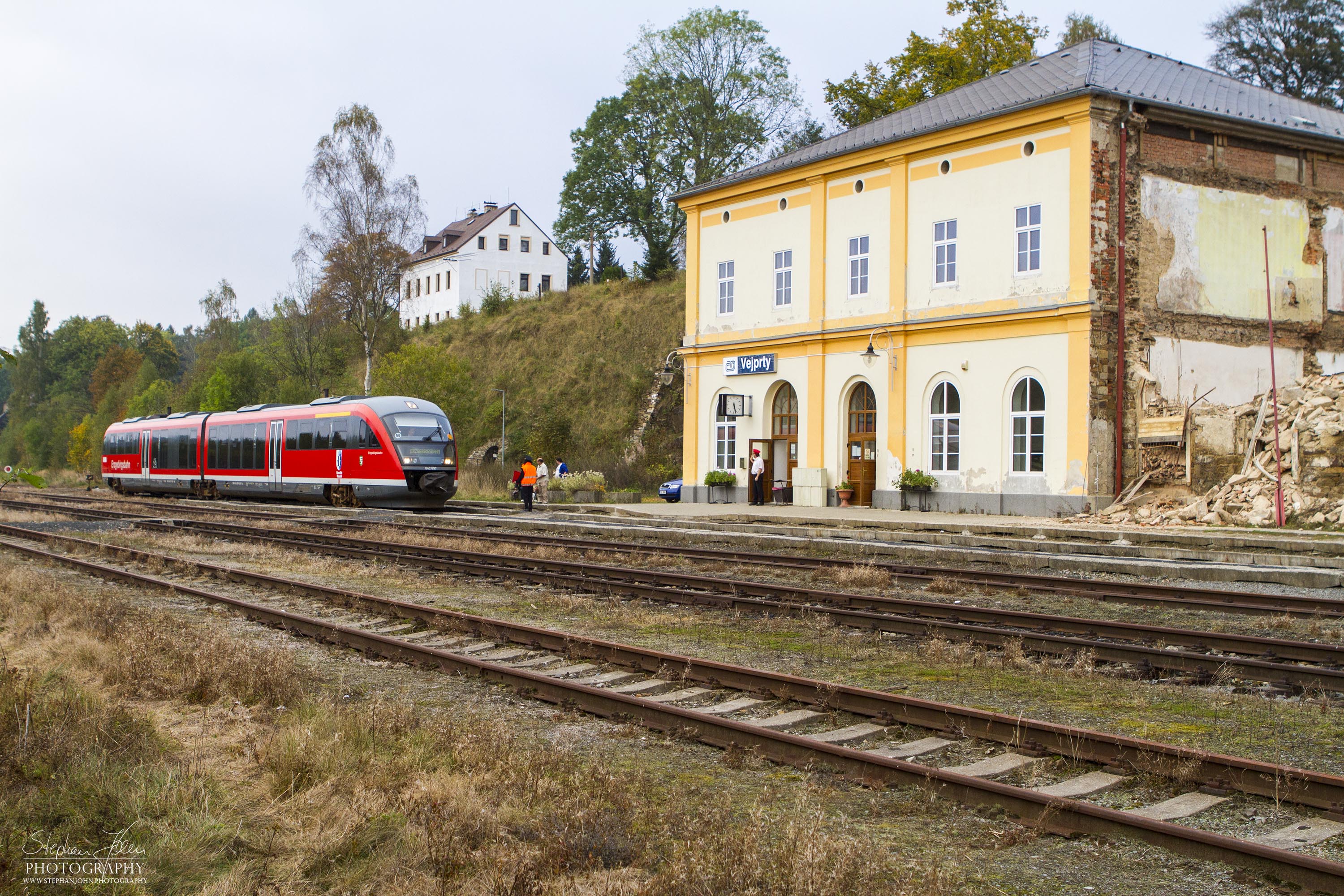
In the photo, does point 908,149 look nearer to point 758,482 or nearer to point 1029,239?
point 1029,239

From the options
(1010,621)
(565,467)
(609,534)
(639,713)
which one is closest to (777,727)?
(639,713)

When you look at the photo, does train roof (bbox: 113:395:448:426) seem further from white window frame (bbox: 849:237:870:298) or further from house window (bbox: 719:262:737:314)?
white window frame (bbox: 849:237:870:298)

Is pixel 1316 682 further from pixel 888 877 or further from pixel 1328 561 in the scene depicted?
pixel 1328 561

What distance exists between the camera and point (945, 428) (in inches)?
1141

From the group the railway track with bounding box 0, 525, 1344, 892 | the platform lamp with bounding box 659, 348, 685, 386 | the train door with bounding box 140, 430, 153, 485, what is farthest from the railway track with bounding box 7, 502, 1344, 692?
the platform lamp with bounding box 659, 348, 685, 386

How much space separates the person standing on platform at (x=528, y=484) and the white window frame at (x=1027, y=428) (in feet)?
42.4

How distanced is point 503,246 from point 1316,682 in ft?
246

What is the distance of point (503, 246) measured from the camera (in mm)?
79438

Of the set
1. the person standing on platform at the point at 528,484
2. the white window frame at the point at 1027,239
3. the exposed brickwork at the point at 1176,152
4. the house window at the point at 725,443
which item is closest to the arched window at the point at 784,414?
the house window at the point at 725,443

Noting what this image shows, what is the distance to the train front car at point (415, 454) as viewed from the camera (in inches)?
1153

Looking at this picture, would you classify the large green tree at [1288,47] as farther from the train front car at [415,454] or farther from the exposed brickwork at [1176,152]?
the train front car at [415,454]

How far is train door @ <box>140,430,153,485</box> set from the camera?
4184cm

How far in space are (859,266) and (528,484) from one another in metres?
11.2

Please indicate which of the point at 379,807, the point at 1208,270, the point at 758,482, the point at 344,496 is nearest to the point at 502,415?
the point at 344,496
